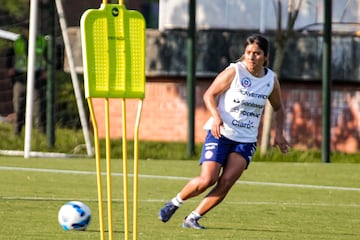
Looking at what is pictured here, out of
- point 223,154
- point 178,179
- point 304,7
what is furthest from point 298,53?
point 223,154

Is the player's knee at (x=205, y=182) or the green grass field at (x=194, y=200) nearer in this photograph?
the green grass field at (x=194, y=200)

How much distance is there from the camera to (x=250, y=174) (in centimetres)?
1781

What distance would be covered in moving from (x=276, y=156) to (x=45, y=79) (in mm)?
4780

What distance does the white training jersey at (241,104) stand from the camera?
37.2 feet

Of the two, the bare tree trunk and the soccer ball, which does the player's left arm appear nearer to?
the soccer ball

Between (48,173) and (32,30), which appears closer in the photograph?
(48,173)

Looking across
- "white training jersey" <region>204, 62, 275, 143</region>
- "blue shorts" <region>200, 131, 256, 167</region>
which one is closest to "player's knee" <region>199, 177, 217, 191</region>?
"blue shorts" <region>200, 131, 256, 167</region>

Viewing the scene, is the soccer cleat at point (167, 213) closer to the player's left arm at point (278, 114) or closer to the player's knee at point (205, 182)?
the player's knee at point (205, 182)

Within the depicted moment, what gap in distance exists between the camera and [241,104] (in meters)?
11.3

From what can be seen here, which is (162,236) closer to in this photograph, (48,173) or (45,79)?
(48,173)

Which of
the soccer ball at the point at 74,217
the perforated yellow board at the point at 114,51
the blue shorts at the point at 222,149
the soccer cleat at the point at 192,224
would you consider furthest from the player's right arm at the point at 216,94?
the perforated yellow board at the point at 114,51

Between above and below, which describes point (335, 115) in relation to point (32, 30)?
below

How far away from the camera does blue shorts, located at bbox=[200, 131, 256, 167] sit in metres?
11.3

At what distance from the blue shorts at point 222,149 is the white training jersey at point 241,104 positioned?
5cm
